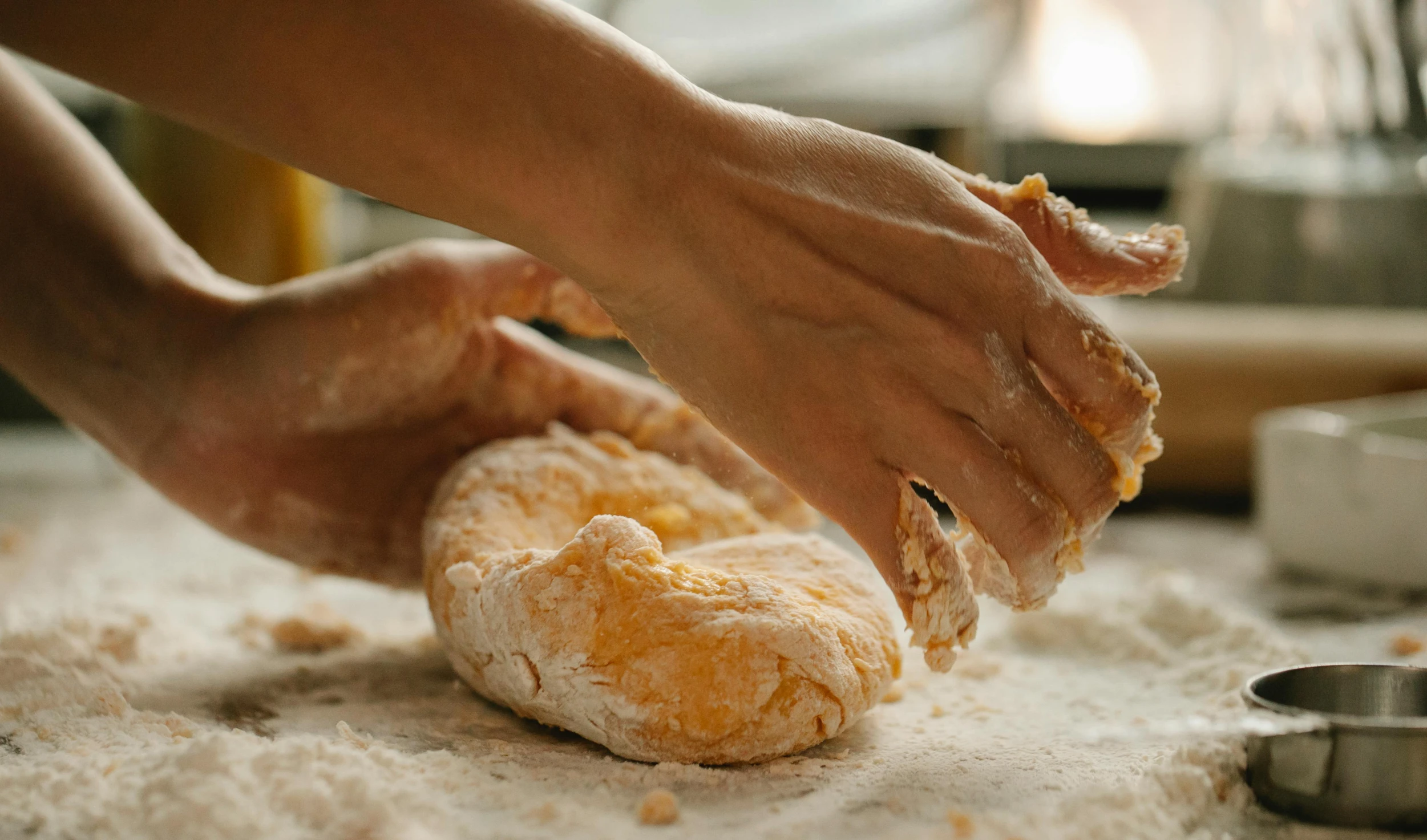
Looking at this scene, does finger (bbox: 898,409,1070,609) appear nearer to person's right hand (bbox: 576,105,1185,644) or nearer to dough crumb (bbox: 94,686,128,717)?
person's right hand (bbox: 576,105,1185,644)

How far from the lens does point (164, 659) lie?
3.92ft

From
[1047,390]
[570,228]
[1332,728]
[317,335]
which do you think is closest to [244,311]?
[317,335]

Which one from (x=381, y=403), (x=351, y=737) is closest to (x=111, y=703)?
(x=351, y=737)

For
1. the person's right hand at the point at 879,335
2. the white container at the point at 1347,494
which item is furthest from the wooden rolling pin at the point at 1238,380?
the person's right hand at the point at 879,335

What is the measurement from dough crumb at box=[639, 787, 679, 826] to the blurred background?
585mm

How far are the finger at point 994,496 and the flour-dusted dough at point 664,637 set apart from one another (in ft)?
0.49

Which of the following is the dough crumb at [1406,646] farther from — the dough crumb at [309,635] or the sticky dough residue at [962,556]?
the dough crumb at [309,635]

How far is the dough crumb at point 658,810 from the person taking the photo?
2.54ft

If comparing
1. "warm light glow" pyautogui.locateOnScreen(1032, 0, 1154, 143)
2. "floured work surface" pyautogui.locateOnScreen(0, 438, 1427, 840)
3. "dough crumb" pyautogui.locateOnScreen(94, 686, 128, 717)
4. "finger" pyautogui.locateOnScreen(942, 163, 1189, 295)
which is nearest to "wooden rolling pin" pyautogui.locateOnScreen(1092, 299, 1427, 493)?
"floured work surface" pyautogui.locateOnScreen(0, 438, 1427, 840)

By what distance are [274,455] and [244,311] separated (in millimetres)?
144

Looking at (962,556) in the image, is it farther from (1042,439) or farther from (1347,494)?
(1347,494)

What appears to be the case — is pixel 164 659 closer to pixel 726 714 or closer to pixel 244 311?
pixel 244 311

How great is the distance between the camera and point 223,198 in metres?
2.15

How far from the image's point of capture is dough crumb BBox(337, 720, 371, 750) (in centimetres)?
87
